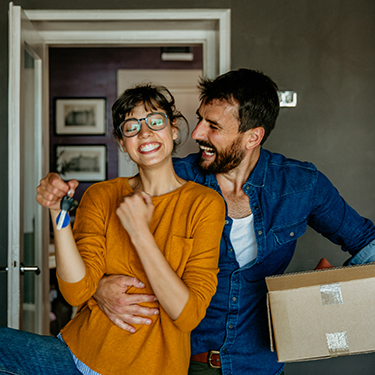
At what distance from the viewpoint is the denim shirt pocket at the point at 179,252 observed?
1105 millimetres

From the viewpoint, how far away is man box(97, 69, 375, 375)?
138 cm

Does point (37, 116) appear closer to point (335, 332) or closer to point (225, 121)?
point (225, 121)

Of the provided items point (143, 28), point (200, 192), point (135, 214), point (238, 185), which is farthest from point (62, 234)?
point (143, 28)

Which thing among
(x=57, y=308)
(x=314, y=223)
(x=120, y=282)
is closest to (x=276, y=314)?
(x=120, y=282)

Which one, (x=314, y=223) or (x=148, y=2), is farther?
(x=148, y=2)

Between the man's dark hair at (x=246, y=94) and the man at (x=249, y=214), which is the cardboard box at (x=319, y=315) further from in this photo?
the man's dark hair at (x=246, y=94)

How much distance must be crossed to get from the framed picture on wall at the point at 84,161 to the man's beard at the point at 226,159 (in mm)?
2681

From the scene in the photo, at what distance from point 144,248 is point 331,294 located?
591mm

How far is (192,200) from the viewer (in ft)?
3.90

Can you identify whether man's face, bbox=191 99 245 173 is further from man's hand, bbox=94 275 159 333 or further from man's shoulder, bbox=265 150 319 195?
man's hand, bbox=94 275 159 333

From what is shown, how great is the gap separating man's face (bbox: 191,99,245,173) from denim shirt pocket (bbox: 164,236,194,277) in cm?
49

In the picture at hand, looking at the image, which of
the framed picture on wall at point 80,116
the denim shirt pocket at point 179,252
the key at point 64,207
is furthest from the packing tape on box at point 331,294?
the framed picture on wall at point 80,116

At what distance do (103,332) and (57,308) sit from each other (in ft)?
8.74

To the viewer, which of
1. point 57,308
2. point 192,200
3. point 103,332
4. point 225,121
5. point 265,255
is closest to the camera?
point 103,332
